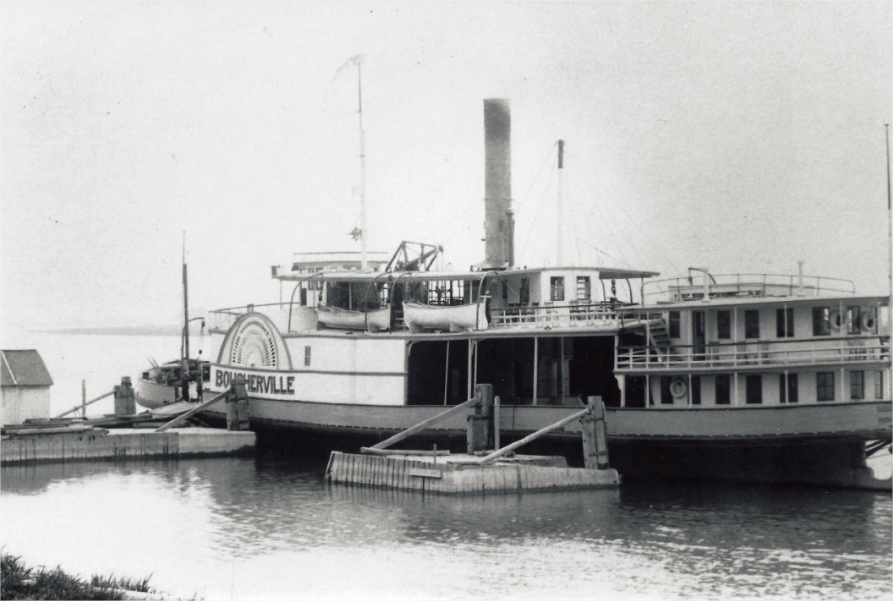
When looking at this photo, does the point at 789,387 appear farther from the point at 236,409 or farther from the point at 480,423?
the point at 236,409

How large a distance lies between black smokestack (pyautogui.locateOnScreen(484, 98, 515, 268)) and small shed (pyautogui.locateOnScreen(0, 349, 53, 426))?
44.5 ft

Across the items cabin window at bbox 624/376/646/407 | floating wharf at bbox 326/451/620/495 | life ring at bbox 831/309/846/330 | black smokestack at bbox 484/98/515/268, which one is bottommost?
floating wharf at bbox 326/451/620/495

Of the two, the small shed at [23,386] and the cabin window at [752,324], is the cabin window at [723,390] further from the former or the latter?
the small shed at [23,386]

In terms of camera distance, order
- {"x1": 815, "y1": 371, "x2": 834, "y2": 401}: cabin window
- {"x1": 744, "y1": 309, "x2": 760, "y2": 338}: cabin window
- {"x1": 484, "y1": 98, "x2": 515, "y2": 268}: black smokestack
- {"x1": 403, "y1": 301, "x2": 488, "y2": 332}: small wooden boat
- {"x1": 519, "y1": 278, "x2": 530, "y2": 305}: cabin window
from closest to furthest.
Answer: {"x1": 815, "y1": 371, "x2": 834, "y2": 401}: cabin window
{"x1": 744, "y1": 309, "x2": 760, "y2": 338}: cabin window
{"x1": 403, "y1": 301, "x2": 488, "y2": 332}: small wooden boat
{"x1": 519, "y1": 278, "x2": 530, "y2": 305}: cabin window
{"x1": 484, "y1": 98, "x2": 515, "y2": 268}: black smokestack

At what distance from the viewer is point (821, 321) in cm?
2836

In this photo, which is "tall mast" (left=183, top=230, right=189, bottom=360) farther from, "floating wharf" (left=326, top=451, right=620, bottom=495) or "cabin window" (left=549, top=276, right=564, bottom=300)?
"floating wharf" (left=326, top=451, right=620, bottom=495)

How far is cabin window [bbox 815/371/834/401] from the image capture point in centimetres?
2784

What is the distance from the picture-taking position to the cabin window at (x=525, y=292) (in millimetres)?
34469

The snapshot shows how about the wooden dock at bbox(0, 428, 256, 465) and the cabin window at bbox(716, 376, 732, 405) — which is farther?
the wooden dock at bbox(0, 428, 256, 465)

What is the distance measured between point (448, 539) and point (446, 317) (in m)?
11.8

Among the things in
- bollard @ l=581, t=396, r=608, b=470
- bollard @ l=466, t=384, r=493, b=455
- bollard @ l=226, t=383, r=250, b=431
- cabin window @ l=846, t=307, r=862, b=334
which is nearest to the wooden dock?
bollard @ l=226, t=383, r=250, b=431

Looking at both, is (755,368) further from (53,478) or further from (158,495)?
(53,478)

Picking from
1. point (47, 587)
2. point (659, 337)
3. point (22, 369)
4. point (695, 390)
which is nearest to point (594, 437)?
point (695, 390)

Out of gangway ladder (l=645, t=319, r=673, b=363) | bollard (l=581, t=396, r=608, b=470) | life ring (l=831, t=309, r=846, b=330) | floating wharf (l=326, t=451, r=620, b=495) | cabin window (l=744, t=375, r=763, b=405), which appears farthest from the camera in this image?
gangway ladder (l=645, t=319, r=673, b=363)
